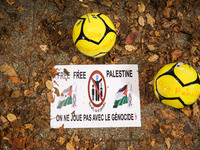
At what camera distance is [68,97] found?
110 inches

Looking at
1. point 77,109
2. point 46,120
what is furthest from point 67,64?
point 46,120

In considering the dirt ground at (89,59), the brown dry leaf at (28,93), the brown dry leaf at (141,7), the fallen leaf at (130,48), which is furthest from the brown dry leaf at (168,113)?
the brown dry leaf at (28,93)

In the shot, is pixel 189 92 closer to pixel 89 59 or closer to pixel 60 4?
pixel 89 59

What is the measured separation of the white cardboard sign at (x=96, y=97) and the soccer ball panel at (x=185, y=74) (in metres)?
0.75

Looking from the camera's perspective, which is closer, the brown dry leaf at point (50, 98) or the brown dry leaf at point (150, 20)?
the brown dry leaf at point (50, 98)

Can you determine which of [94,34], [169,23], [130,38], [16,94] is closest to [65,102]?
A: [16,94]

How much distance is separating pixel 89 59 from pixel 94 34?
0.69 metres

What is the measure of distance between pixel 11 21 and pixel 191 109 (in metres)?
3.21

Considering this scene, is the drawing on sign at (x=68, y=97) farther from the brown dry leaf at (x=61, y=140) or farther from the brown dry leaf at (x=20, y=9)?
the brown dry leaf at (x=20, y=9)

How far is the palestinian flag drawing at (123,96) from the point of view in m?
2.80

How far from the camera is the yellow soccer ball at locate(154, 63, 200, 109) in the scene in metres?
2.20

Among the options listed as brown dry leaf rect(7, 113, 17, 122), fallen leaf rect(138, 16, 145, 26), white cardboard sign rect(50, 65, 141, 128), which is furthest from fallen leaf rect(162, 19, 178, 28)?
brown dry leaf rect(7, 113, 17, 122)

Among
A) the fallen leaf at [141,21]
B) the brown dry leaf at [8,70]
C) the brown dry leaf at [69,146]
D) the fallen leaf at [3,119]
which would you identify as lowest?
the brown dry leaf at [69,146]

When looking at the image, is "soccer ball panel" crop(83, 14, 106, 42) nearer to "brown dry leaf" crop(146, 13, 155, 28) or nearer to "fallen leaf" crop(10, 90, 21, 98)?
"brown dry leaf" crop(146, 13, 155, 28)
